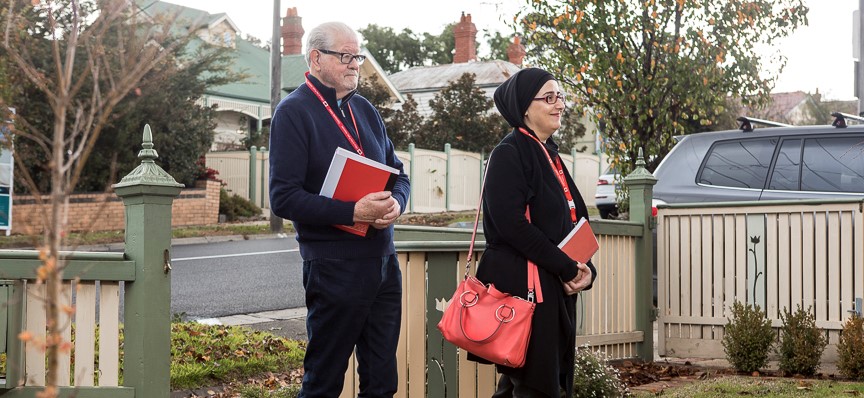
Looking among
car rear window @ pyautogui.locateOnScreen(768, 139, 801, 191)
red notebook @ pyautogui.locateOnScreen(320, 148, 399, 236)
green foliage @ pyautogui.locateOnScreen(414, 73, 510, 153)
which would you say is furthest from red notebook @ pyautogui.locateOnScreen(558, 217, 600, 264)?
green foliage @ pyautogui.locateOnScreen(414, 73, 510, 153)

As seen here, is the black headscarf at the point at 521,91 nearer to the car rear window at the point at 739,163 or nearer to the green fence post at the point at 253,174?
the car rear window at the point at 739,163

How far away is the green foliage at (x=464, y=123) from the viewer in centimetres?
3019

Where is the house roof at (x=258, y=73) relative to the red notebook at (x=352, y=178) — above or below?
above

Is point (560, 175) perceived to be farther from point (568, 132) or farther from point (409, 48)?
point (409, 48)

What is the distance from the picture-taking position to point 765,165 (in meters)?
8.20

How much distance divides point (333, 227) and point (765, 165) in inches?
217

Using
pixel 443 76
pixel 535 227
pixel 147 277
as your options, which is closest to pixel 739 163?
pixel 535 227

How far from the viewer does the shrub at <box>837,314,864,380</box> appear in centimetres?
629

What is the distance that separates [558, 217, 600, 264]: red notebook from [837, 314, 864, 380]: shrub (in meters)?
3.04

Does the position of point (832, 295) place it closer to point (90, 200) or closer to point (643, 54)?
point (643, 54)

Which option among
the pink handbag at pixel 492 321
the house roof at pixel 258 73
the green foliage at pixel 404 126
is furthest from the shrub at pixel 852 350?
the house roof at pixel 258 73

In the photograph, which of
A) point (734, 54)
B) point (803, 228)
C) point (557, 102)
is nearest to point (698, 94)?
point (734, 54)

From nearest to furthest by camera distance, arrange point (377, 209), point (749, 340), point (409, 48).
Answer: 1. point (377, 209)
2. point (749, 340)
3. point (409, 48)

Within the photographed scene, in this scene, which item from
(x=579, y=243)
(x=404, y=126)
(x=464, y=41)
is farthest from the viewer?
(x=464, y=41)
